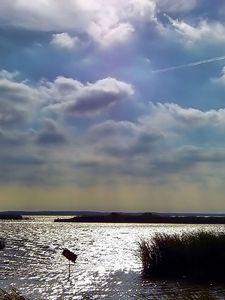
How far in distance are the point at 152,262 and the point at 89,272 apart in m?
6.74

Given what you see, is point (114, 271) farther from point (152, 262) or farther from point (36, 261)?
point (36, 261)

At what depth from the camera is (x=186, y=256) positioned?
35531mm

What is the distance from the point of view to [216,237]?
117 ft

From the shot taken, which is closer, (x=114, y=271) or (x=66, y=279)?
(x=66, y=279)

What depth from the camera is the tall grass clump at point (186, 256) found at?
34469 millimetres

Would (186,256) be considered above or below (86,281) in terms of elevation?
above

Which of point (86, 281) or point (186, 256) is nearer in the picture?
point (186, 256)

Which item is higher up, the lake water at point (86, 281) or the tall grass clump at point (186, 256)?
the tall grass clump at point (186, 256)

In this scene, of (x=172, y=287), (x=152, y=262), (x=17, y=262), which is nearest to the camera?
Answer: (x=172, y=287)

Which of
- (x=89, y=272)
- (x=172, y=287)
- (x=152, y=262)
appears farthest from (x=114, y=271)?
(x=172, y=287)

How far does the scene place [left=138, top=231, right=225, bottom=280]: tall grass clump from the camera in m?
34.5

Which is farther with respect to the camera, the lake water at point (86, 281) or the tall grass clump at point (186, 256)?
the tall grass clump at point (186, 256)

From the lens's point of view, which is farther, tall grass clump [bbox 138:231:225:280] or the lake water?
tall grass clump [bbox 138:231:225:280]

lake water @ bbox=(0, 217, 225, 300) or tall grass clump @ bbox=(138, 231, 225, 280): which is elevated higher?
tall grass clump @ bbox=(138, 231, 225, 280)
